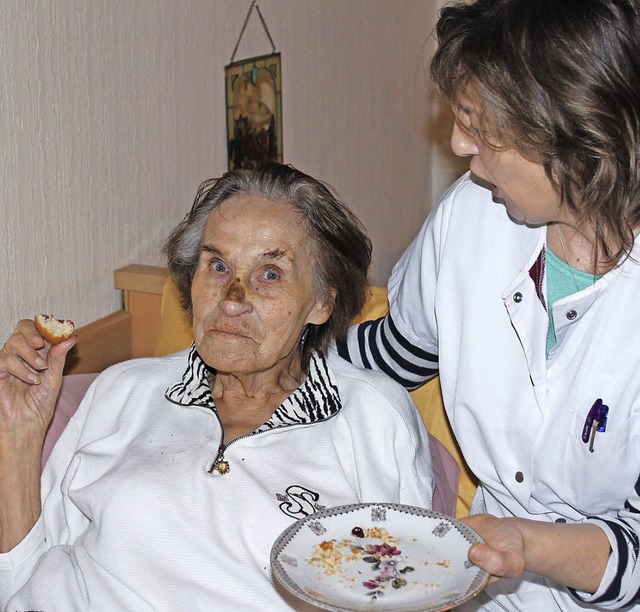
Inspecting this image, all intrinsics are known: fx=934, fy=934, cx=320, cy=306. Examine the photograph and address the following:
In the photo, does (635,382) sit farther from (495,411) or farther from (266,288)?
(266,288)

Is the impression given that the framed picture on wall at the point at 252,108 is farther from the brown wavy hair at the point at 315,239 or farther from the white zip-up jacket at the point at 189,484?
the white zip-up jacket at the point at 189,484

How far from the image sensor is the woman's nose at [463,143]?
154 centimetres

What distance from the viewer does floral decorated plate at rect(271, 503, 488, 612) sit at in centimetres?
130

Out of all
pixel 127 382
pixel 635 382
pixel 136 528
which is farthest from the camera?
pixel 127 382

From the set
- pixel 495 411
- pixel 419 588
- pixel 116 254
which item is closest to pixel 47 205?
pixel 116 254

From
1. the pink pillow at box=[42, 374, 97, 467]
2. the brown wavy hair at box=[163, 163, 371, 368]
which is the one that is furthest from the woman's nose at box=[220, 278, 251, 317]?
the pink pillow at box=[42, 374, 97, 467]

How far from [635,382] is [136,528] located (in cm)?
90

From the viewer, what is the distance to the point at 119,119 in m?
2.43

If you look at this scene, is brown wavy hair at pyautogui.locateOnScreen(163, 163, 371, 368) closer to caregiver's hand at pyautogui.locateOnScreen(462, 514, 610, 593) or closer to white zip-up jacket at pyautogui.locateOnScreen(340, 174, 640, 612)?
white zip-up jacket at pyautogui.locateOnScreen(340, 174, 640, 612)

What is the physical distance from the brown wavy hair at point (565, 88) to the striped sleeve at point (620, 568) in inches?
17.3

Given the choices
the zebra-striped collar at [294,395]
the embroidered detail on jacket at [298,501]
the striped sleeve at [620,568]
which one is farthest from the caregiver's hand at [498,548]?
the zebra-striped collar at [294,395]

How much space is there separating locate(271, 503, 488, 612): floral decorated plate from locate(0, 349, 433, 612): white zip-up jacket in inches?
9.0

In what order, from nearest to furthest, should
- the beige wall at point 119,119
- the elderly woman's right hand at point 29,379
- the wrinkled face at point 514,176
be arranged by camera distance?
the wrinkled face at point 514,176 < the elderly woman's right hand at point 29,379 < the beige wall at point 119,119

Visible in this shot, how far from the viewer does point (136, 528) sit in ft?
5.44
